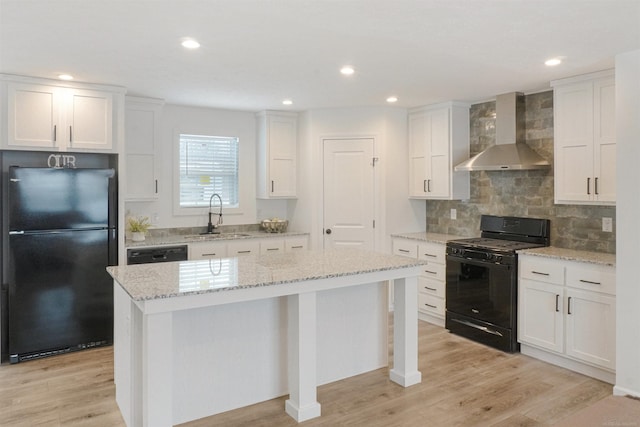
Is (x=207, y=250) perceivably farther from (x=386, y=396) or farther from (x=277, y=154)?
(x=386, y=396)

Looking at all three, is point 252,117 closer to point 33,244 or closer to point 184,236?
point 184,236

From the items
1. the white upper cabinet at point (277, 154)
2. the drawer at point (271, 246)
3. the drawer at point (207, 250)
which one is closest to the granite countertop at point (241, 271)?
the drawer at point (207, 250)

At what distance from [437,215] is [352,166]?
1.25 m

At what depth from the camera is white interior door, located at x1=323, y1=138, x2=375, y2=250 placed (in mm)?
5508

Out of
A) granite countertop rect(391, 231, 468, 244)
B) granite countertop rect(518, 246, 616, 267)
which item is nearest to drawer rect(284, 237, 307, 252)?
granite countertop rect(391, 231, 468, 244)

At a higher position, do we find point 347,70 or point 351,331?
point 347,70

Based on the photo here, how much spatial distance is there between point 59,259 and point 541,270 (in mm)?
4218

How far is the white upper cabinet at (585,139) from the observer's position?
3.81 metres

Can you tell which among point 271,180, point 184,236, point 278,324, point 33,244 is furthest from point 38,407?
point 271,180

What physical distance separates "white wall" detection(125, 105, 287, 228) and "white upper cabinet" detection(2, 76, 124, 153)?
809 millimetres

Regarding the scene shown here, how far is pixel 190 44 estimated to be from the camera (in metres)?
3.12

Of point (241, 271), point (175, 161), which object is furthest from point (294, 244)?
point (241, 271)

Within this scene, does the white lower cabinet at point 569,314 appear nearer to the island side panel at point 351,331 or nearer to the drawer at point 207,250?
the island side panel at point 351,331

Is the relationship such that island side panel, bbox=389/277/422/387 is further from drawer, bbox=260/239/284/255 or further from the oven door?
drawer, bbox=260/239/284/255
